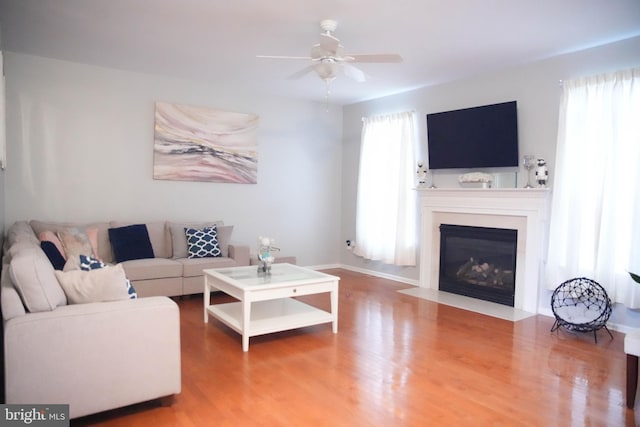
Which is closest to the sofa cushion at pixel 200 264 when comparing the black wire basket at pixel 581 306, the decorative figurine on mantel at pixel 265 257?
the decorative figurine on mantel at pixel 265 257

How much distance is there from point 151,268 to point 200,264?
527mm

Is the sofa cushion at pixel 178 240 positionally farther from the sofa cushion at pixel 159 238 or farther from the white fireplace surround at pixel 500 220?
the white fireplace surround at pixel 500 220

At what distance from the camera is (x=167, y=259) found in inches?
197

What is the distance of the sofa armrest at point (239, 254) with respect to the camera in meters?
5.25

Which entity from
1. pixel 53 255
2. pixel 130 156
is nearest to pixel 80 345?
pixel 53 255

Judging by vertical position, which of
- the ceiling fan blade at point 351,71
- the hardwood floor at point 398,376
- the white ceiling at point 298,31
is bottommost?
the hardwood floor at point 398,376

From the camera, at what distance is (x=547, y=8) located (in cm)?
320

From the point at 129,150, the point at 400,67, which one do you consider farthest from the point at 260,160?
the point at 400,67

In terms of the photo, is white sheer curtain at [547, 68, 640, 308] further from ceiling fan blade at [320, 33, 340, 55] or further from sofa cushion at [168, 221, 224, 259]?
sofa cushion at [168, 221, 224, 259]

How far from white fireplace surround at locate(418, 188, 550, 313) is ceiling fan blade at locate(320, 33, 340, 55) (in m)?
2.61

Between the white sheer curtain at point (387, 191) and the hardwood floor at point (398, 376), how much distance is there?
1782 mm

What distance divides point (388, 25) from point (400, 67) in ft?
4.24

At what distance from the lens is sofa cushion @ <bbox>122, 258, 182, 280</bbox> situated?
452 centimetres

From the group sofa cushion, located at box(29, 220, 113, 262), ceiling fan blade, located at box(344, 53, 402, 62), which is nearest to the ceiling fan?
ceiling fan blade, located at box(344, 53, 402, 62)
